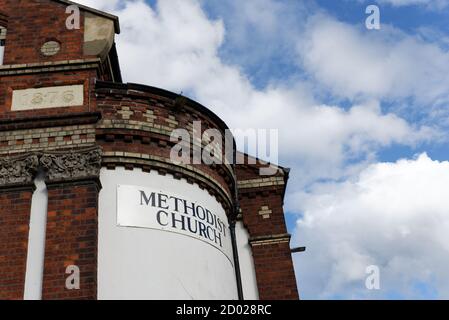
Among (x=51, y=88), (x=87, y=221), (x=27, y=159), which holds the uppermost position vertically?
(x=51, y=88)

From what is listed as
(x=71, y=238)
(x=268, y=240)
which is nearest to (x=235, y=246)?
(x=268, y=240)

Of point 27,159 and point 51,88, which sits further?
point 51,88

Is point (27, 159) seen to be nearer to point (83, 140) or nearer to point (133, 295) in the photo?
point (83, 140)

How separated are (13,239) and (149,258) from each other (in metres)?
2.40

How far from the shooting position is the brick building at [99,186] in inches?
390

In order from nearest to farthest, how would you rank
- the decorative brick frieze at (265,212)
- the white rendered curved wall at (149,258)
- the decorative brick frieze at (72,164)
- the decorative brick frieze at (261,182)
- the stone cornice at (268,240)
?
1. the white rendered curved wall at (149,258)
2. the decorative brick frieze at (72,164)
3. the stone cornice at (268,240)
4. the decorative brick frieze at (265,212)
5. the decorative brick frieze at (261,182)

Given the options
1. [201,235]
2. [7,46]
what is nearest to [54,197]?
[201,235]

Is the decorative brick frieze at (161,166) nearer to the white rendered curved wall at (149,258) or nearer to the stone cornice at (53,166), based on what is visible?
the white rendered curved wall at (149,258)

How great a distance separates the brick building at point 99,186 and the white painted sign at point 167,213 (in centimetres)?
2

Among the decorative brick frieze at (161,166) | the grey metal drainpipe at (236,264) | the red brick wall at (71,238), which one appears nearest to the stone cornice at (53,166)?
the red brick wall at (71,238)

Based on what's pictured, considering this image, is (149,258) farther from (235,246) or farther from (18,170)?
(235,246)

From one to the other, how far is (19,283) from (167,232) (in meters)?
2.77

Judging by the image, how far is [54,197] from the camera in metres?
10.3

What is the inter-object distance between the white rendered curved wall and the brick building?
0.06 feet
